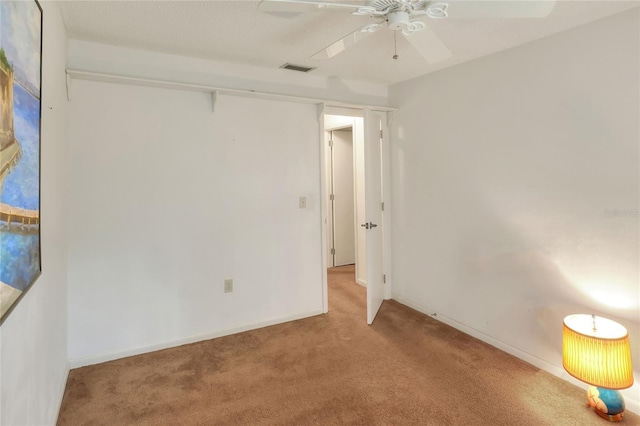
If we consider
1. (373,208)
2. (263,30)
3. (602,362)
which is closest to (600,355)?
(602,362)

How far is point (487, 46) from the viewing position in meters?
2.59

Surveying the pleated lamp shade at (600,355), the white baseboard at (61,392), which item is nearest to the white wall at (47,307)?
the white baseboard at (61,392)

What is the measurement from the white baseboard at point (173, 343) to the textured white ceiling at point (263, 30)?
2.25 metres

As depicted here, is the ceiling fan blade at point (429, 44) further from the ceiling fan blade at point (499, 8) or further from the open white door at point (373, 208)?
the open white door at point (373, 208)

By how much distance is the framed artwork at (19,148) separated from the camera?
1.02 m

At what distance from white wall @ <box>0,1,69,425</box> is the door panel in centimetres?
345

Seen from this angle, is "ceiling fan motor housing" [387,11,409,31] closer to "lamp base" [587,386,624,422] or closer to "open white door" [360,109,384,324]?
"open white door" [360,109,384,324]

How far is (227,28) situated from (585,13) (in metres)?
2.17

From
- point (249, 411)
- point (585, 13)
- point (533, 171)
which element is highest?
point (585, 13)

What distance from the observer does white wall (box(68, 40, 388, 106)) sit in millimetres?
2492

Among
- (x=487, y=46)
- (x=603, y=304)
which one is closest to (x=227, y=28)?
(x=487, y=46)

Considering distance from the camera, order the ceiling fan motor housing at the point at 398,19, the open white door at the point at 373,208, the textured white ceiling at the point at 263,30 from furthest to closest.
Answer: the open white door at the point at 373,208, the textured white ceiling at the point at 263,30, the ceiling fan motor housing at the point at 398,19

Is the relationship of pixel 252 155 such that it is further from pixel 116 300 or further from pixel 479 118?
pixel 479 118

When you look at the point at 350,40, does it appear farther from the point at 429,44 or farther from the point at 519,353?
the point at 519,353
